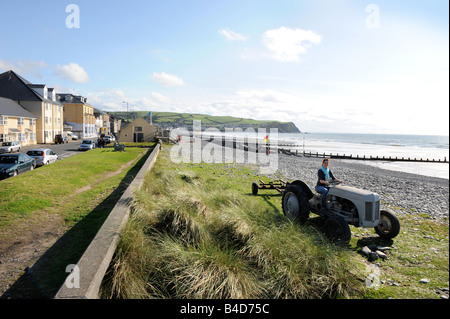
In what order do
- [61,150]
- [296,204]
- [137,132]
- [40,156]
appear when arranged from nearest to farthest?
[296,204], [40,156], [61,150], [137,132]

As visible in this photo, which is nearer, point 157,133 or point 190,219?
point 190,219

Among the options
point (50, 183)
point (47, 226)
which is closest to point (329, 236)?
point (47, 226)

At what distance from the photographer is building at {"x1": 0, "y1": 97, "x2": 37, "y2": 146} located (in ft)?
119

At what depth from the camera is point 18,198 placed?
31.1 feet

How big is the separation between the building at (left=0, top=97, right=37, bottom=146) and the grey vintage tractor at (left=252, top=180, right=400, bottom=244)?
144ft

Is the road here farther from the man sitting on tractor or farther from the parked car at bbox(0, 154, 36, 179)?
the man sitting on tractor

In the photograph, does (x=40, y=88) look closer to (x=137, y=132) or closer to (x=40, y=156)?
(x=137, y=132)

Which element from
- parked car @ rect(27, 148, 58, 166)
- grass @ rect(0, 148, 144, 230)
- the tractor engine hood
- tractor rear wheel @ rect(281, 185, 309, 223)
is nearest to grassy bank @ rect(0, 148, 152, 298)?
grass @ rect(0, 148, 144, 230)

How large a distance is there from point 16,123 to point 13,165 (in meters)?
30.1

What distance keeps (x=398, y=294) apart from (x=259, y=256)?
94.7 inches

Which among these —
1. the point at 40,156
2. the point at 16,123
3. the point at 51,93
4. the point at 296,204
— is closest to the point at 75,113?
the point at 51,93

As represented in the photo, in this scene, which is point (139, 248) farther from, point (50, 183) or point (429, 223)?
point (50, 183)

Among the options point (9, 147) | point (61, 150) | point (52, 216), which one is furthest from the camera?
point (61, 150)

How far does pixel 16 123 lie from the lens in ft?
127
